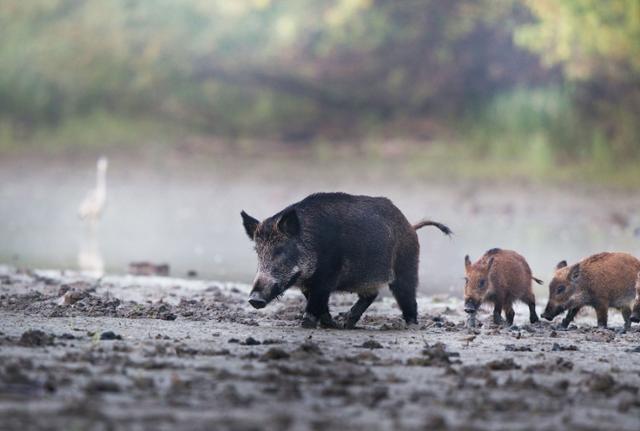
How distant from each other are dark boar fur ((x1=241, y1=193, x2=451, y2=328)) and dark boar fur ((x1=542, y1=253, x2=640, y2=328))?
1.34m

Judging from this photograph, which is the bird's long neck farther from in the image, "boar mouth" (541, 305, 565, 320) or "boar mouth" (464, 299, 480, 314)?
"boar mouth" (464, 299, 480, 314)

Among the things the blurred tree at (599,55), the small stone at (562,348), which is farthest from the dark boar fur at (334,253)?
the blurred tree at (599,55)

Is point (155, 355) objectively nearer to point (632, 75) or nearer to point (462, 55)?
point (632, 75)

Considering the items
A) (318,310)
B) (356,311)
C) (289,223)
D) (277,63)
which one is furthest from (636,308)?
(277,63)

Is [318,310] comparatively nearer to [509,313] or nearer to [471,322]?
[471,322]

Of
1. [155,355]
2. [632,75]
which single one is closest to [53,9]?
[632,75]

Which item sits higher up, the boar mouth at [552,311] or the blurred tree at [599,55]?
the blurred tree at [599,55]

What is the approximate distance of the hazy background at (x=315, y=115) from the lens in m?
23.0

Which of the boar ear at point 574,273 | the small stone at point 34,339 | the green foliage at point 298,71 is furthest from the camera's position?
the green foliage at point 298,71

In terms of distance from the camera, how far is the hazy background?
75.6 feet

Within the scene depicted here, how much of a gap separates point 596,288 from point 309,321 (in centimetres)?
268

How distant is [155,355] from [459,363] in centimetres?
169

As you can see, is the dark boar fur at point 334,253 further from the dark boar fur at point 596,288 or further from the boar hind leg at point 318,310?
the dark boar fur at point 596,288

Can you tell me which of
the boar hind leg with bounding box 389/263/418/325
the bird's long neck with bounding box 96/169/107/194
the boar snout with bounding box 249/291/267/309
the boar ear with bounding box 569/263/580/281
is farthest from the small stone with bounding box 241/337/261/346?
the bird's long neck with bounding box 96/169/107/194
